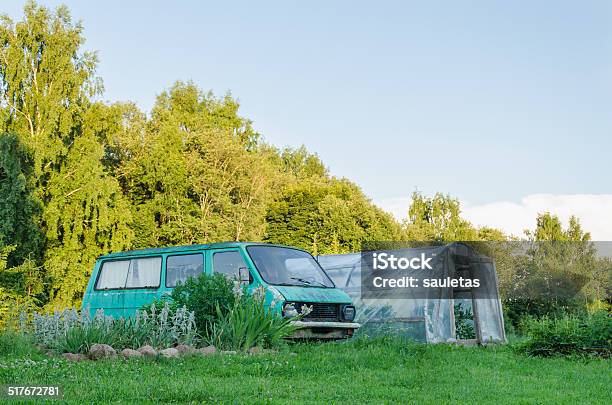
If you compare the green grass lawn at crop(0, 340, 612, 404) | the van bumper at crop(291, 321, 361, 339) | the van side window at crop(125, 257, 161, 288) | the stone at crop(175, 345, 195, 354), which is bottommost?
the green grass lawn at crop(0, 340, 612, 404)

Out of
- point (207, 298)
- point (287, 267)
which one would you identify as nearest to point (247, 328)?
point (207, 298)

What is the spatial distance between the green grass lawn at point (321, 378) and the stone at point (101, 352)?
0.39 metres

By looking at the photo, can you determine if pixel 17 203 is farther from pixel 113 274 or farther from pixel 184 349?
pixel 184 349

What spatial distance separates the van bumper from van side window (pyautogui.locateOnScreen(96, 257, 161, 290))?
3.59m

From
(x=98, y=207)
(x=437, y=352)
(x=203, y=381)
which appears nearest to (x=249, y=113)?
(x=98, y=207)

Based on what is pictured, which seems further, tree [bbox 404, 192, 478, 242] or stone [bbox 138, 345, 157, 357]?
tree [bbox 404, 192, 478, 242]

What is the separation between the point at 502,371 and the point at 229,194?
36669 millimetres

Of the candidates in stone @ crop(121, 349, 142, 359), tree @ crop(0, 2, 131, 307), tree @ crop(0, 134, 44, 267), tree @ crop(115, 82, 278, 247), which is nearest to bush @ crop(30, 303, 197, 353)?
stone @ crop(121, 349, 142, 359)

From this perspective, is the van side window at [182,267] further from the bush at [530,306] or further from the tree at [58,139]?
the tree at [58,139]

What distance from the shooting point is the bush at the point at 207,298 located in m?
11.3

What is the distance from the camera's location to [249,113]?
56.7 metres

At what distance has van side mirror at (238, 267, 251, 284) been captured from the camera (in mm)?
13141

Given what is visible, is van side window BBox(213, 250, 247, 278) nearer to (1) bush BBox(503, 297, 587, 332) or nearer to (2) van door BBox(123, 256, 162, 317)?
(2) van door BBox(123, 256, 162, 317)

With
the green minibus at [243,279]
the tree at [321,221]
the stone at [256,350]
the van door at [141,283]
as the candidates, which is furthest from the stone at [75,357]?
the tree at [321,221]
